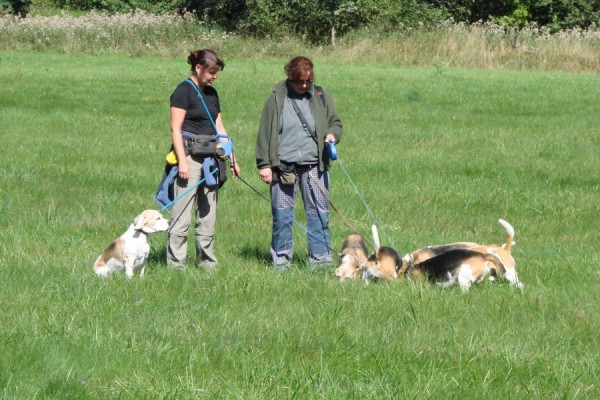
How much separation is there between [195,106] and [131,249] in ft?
4.55

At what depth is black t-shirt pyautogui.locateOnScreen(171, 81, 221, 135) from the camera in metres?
8.58

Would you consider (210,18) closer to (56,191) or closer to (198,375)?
(56,191)

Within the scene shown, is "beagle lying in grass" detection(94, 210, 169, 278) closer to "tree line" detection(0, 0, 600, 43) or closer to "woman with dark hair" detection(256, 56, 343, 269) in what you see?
"woman with dark hair" detection(256, 56, 343, 269)

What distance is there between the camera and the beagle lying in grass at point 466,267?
312 inches

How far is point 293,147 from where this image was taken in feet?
29.9

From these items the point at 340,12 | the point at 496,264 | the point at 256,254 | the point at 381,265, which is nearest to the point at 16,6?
the point at 340,12

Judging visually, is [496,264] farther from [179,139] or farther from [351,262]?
[179,139]

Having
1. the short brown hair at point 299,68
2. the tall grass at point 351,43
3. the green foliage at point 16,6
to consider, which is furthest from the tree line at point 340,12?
the short brown hair at point 299,68

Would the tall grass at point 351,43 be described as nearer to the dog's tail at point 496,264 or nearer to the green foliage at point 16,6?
the green foliage at point 16,6

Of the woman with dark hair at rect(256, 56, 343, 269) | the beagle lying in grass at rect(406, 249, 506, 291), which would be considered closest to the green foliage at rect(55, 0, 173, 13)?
the woman with dark hair at rect(256, 56, 343, 269)

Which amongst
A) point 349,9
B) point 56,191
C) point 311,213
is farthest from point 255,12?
point 311,213

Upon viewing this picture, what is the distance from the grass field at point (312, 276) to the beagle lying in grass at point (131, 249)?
0.20m

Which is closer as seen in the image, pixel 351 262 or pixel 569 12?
pixel 351 262

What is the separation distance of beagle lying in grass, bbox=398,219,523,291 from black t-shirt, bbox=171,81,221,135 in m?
2.16
